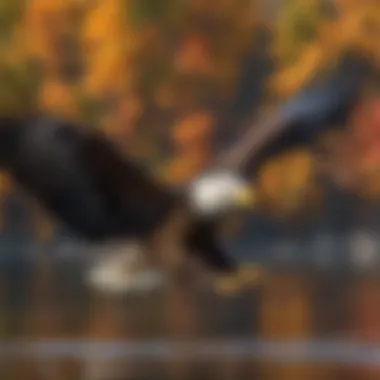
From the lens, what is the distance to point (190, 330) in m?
0.85

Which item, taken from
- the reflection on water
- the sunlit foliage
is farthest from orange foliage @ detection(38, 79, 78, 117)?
the reflection on water

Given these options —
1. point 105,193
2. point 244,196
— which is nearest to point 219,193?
point 244,196

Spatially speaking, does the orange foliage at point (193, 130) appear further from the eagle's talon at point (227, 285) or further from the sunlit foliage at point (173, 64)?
the eagle's talon at point (227, 285)

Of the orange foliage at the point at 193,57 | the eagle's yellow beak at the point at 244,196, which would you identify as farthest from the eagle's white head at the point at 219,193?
the orange foliage at the point at 193,57

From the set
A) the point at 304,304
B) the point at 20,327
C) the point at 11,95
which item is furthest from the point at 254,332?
the point at 11,95

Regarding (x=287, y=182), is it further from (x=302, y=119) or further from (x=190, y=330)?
(x=190, y=330)

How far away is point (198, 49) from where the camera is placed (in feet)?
3.72

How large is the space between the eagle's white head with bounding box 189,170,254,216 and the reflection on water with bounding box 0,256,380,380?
10 centimetres

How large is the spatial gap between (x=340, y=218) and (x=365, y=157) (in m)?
0.09

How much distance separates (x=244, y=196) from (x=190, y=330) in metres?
0.24

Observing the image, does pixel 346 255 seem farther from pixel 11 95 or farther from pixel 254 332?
pixel 11 95

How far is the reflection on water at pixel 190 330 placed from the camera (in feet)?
2.45

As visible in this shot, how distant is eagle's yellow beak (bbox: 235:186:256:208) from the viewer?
1.04 m

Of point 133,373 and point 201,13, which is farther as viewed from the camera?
point 201,13
